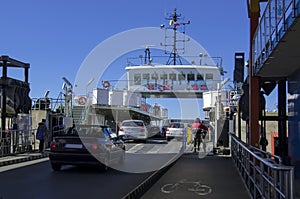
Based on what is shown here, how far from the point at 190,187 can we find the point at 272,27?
4.05 meters

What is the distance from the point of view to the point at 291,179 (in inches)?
178

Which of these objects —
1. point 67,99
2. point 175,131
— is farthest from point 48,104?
point 175,131

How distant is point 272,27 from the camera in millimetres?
8977

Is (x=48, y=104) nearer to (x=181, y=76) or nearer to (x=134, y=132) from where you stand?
(x=134, y=132)

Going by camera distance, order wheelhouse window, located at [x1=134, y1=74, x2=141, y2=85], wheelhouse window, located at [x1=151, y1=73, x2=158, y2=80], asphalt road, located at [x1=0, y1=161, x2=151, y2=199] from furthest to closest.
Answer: wheelhouse window, located at [x1=134, y1=74, x2=141, y2=85], wheelhouse window, located at [x1=151, y1=73, x2=158, y2=80], asphalt road, located at [x1=0, y1=161, x2=151, y2=199]

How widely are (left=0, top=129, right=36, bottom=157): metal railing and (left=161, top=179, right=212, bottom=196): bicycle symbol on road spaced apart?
8.76 meters

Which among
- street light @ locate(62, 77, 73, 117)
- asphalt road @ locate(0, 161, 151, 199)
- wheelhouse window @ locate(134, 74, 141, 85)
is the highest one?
wheelhouse window @ locate(134, 74, 141, 85)

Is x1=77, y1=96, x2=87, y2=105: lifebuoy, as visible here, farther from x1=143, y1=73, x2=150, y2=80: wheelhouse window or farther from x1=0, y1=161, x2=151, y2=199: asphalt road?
x1=0, y1=161, x2=151, y2=199: asphalt road

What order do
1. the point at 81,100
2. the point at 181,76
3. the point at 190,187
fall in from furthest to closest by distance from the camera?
the point at 181,76
the point at 81,100
the point at 190,187

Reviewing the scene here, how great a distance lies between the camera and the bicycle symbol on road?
28.6ft

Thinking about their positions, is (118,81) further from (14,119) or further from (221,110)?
(14,119)

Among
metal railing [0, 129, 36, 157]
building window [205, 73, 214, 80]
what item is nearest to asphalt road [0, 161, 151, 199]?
metal railing [0, 129, 36, 157]

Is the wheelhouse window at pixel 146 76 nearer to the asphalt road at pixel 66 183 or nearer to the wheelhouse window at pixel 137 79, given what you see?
the wheelhouse window at pixel 137 79

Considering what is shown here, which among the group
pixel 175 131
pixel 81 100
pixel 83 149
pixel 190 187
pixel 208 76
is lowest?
pixel 190 187
